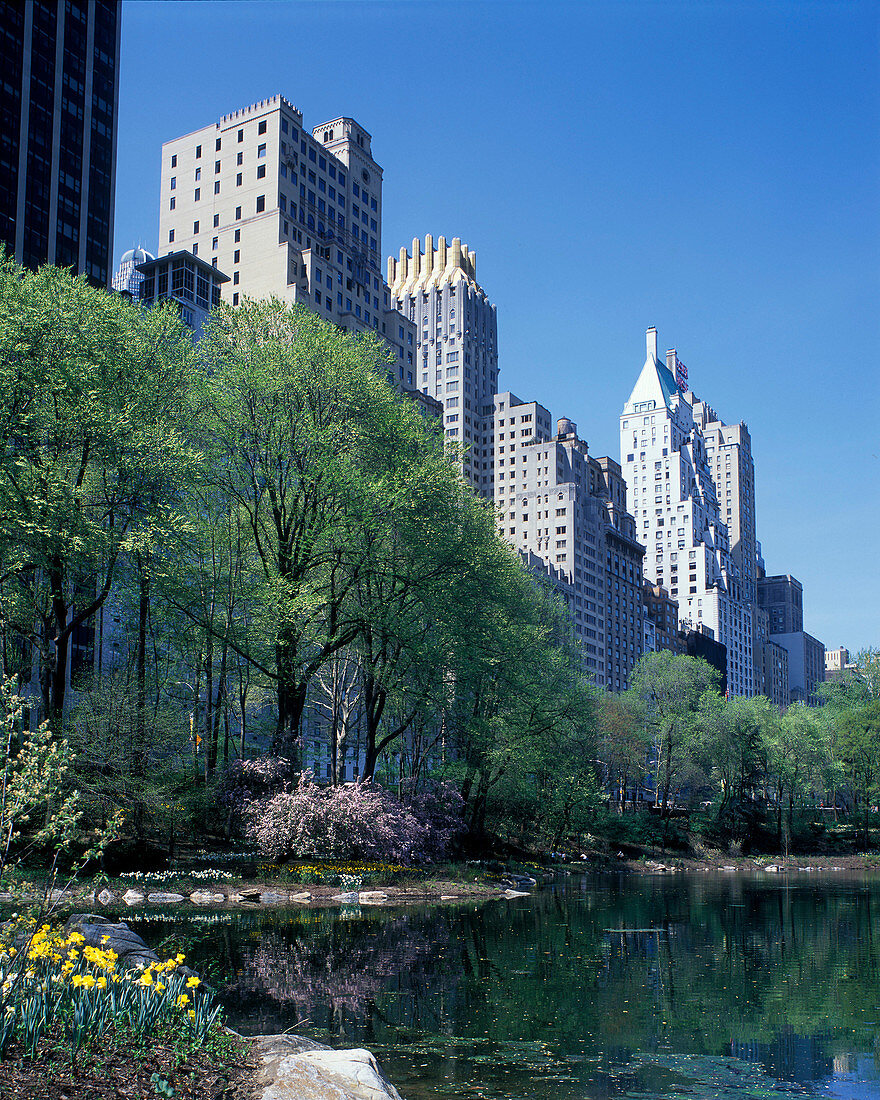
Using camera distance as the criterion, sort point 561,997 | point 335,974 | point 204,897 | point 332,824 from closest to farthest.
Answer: point 561,997
point 335,974
point 204,897
point 332,824

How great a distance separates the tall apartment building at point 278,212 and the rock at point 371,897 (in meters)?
96.6

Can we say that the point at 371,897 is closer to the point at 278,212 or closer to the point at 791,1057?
the point at 791,1057

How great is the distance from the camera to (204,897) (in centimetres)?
3086

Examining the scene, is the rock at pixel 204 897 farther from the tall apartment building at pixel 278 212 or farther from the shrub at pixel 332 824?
the tall apartment building at pixel 278 212

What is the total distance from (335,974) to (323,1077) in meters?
10.5

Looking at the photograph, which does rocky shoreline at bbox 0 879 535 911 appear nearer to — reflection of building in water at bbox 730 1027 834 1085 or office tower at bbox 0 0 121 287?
reflection of building in water at bbox 730 1027 834 1085

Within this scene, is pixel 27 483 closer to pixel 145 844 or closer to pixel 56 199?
pixel 145 844

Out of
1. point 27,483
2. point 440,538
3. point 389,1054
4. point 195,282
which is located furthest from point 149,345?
point 195,282

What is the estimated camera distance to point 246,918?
28406 millimetres

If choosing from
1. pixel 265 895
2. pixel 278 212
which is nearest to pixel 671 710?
pixel 265 895

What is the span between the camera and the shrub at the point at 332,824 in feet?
126

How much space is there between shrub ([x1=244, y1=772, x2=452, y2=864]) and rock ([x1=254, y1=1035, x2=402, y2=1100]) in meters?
28.2

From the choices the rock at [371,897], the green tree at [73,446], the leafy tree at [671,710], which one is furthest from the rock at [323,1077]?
the leafy tree at [671,710]

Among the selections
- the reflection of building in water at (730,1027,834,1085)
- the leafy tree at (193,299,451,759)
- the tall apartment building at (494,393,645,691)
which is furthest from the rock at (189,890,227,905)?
the tall apartment building at (494,393,645,691)
